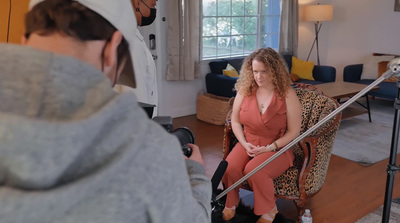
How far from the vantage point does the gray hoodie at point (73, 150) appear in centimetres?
44

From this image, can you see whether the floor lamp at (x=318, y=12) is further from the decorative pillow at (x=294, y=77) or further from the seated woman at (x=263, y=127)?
the seated woman at (x=263, y=127)

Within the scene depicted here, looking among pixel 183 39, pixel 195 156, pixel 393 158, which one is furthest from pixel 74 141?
pixel 183 39

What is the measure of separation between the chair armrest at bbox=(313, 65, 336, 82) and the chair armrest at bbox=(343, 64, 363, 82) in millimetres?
173

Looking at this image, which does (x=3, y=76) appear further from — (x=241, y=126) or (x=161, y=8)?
(x=161, y=8)

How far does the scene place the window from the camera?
5.46m

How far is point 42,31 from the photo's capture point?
57 centimetres

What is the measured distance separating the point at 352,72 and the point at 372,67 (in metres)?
0.33

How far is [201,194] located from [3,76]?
36cm

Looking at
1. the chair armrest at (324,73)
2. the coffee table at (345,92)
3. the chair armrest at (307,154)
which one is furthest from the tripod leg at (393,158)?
the chair armrest at (324,73)

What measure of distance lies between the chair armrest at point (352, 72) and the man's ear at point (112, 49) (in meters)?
5.86

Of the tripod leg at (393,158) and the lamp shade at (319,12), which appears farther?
the lamp shade at (319,12)

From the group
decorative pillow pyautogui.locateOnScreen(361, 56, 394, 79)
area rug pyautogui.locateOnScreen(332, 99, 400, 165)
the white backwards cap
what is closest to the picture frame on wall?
decorative pillow pyautogui.locateOnScreen(361, 56, 394, 79)

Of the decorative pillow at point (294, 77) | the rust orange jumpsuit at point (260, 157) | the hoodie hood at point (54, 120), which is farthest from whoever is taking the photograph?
the decorative pillow at point (294, 77)

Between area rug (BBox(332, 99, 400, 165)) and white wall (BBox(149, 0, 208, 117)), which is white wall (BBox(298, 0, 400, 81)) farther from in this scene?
white wall (BBox(149, 0, 208, 117))
